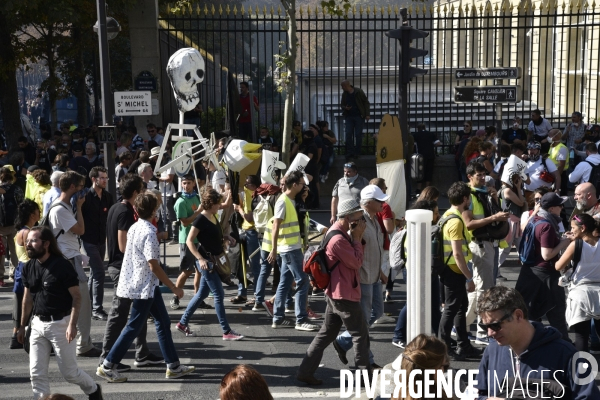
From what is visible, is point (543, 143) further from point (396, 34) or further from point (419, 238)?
point (419, 238)

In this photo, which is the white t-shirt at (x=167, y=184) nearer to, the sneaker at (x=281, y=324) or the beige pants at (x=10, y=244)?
the beige pants at (x=10, y=244)

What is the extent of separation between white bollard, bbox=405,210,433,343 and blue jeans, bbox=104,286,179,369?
2882mm

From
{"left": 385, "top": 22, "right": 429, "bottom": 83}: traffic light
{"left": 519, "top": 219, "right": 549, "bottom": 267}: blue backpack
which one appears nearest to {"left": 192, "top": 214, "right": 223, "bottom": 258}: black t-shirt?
{"left": 519, "top": 219, "right": 549, "bottom": 267}: blue backpack

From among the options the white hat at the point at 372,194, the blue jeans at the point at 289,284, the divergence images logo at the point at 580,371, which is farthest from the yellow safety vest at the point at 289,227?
the divergence images logo at the point at 580,371

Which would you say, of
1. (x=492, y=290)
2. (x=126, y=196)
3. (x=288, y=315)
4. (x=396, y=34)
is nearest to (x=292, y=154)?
(x=396, y=34)

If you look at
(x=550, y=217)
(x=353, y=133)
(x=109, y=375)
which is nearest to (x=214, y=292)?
(x=109, y=375)

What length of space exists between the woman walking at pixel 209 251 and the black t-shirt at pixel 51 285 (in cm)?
209

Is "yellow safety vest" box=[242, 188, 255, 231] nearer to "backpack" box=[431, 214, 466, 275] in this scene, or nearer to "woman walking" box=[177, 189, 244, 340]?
"woman walking" box=[177, 189, 244, 340]

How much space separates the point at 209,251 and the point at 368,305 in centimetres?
176

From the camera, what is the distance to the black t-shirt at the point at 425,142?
16969 millimetres

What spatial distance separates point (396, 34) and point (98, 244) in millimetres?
5425

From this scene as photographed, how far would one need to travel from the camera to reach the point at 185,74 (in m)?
12.6

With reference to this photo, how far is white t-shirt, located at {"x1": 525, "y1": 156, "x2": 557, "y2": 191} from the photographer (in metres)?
12.3

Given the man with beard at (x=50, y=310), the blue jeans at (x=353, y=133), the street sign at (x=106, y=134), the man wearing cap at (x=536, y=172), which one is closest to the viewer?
the man with beard at (x=50, y=310)
